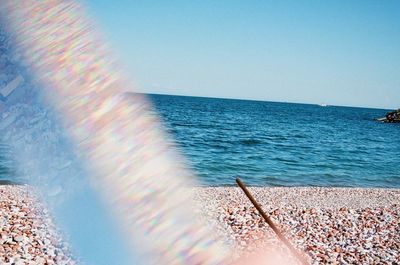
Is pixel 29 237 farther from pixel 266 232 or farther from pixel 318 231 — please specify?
pixel 318 231

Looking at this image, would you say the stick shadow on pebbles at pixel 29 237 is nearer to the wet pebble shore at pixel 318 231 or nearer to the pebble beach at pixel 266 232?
the pebble beach at pixel 266 232

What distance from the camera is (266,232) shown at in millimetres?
8914

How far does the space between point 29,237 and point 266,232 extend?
19.3 ft

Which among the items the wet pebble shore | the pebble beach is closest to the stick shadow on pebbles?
the pebble beach

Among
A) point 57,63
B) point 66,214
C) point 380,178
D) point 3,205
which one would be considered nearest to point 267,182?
point 380,178

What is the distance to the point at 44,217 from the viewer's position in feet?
30.3

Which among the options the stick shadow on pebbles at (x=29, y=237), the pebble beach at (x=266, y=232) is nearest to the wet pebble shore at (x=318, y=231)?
the pebble beach at (x=266, y=232)

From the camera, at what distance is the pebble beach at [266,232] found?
715 centimetres

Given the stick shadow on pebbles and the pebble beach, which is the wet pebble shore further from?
the stick shadow on pebbles

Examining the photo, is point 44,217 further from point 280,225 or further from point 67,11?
point 67,11

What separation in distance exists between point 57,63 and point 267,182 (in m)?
19.4

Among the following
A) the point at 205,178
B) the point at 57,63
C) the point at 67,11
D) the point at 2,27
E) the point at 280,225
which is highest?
the point at 67,11

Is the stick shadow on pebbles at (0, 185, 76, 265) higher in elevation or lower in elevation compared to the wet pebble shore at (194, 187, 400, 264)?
lower

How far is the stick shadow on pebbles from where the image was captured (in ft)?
21.6
